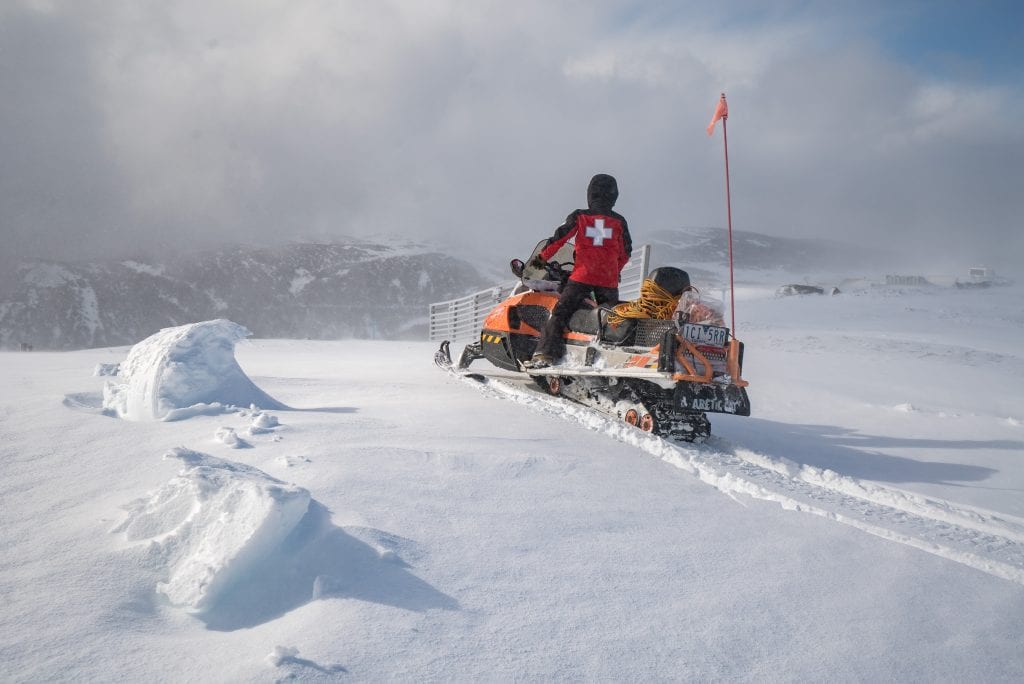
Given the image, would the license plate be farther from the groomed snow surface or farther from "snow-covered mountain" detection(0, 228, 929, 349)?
"snow-covered mountain" detection(0, 228, 929, 349)

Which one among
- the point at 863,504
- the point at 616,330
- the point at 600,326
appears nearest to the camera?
the point at 863,504

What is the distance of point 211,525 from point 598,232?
3.78m

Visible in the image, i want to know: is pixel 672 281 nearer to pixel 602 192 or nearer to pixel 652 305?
pixel 652 305

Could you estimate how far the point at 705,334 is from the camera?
3.58 m

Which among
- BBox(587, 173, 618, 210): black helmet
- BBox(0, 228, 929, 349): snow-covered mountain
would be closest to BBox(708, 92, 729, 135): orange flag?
BBox(587, 173, 618, 210): black helmet

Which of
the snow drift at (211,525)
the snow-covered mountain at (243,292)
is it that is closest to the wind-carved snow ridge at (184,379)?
the snow drift at (211,525)

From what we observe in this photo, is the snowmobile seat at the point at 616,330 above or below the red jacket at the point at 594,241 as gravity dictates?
below

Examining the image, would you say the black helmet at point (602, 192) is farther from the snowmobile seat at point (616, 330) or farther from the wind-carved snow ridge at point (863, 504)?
the wind-carved snow ridge at point (863, 504)

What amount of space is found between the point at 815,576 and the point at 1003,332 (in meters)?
11.7

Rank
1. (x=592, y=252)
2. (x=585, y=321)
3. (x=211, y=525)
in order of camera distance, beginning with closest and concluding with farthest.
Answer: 1. (x=211, y=525)
2. (x=585, y=321)
3. (x=592, y=252)

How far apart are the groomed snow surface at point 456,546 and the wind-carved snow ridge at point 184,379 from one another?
15mm

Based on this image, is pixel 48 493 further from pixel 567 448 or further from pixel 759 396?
pixel 759 396

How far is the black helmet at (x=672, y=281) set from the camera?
380 centimetres

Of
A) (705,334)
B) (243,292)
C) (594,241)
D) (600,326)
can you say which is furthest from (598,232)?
(243,292)
